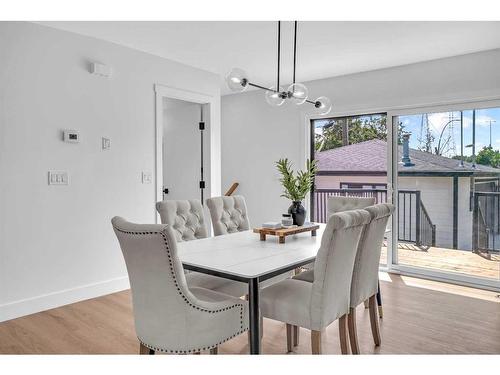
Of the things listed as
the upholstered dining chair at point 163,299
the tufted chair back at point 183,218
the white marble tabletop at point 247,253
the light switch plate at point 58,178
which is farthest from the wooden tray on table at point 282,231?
the light switch plate at point 58,178

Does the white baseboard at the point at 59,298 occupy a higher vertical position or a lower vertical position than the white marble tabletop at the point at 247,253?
lower

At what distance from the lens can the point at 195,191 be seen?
499cm

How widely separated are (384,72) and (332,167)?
1.40 m

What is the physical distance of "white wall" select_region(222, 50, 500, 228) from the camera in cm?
410

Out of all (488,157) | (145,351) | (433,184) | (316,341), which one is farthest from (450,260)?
(145,351)

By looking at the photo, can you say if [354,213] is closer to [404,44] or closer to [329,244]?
[329,244]

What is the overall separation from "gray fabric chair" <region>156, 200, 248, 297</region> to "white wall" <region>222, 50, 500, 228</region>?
2.57 meters

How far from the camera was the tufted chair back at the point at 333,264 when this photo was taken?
2.01 metres

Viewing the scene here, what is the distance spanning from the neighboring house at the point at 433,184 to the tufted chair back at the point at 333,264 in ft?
8.55

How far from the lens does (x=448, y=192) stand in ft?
14.3

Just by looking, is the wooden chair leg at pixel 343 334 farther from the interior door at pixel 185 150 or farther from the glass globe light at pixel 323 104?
the interior door at pixel 185 150

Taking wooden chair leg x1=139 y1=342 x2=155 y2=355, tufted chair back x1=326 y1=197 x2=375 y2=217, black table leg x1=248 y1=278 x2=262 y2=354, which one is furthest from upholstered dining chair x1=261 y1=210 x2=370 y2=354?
tufted chair back x1=326 y1=197 x2=375 y2=217

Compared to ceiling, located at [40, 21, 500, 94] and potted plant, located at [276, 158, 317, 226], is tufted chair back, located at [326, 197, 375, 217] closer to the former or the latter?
potted plant, located at [276, 158, 317, 226]

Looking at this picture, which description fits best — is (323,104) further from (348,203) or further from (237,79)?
(348,203)
